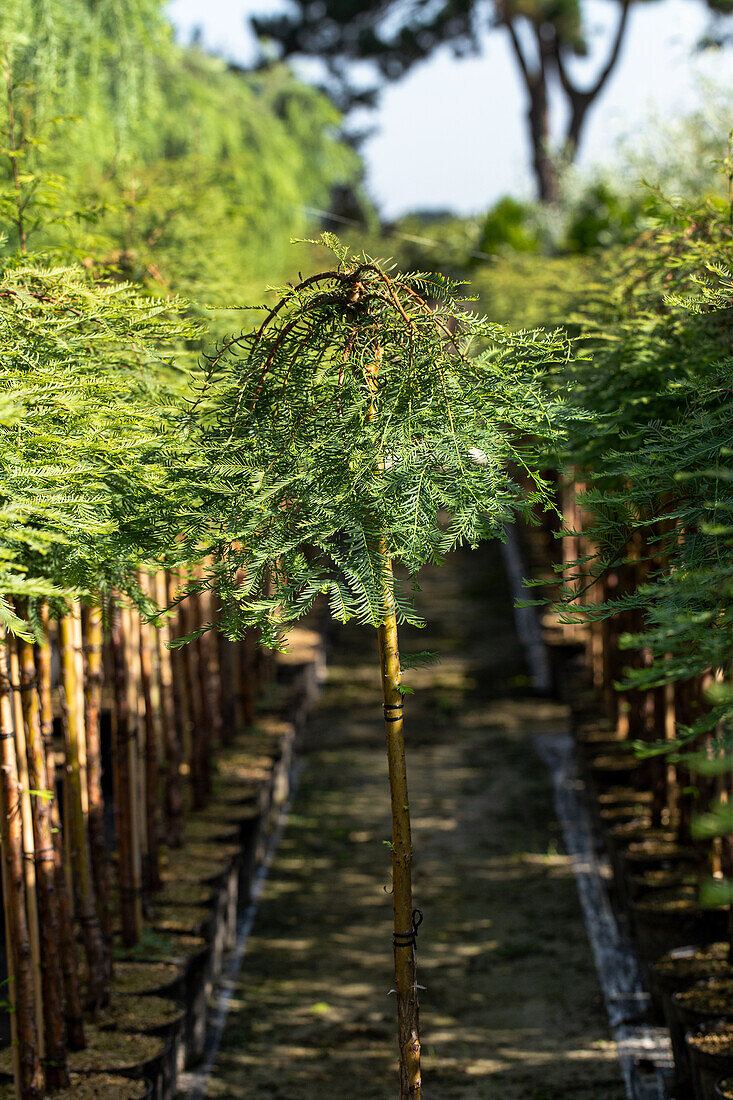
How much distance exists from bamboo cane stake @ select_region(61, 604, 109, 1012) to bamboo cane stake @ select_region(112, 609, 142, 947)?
1.03ft

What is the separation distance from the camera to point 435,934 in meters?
4.75

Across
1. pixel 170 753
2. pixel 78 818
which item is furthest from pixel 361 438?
pixel 170 753

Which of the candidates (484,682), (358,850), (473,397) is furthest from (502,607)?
(473,397)

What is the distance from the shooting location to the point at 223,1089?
11.9 feet

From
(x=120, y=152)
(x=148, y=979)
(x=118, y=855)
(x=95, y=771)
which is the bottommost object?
(x=148, y=979)

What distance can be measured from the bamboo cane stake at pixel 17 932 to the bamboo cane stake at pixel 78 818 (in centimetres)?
45

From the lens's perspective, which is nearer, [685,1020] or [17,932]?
[17,932]

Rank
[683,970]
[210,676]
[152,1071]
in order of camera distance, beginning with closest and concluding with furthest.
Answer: [152,1071] < [683,970] < [210,676]

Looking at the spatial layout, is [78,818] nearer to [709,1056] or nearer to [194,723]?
[194,723]

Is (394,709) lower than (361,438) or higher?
lower

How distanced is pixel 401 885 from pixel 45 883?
1.06 m

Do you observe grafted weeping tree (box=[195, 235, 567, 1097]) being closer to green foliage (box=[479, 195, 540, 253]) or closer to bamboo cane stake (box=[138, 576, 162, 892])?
bamboo cane stake (box=[138, 576, 162, 892])

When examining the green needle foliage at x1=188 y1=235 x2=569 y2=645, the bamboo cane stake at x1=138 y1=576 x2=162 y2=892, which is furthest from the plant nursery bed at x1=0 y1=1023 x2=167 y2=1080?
the green needle foliage at x1=188 y1=235 x2=569 y2=645

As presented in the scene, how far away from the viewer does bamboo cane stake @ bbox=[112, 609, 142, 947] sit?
3.75 meters
